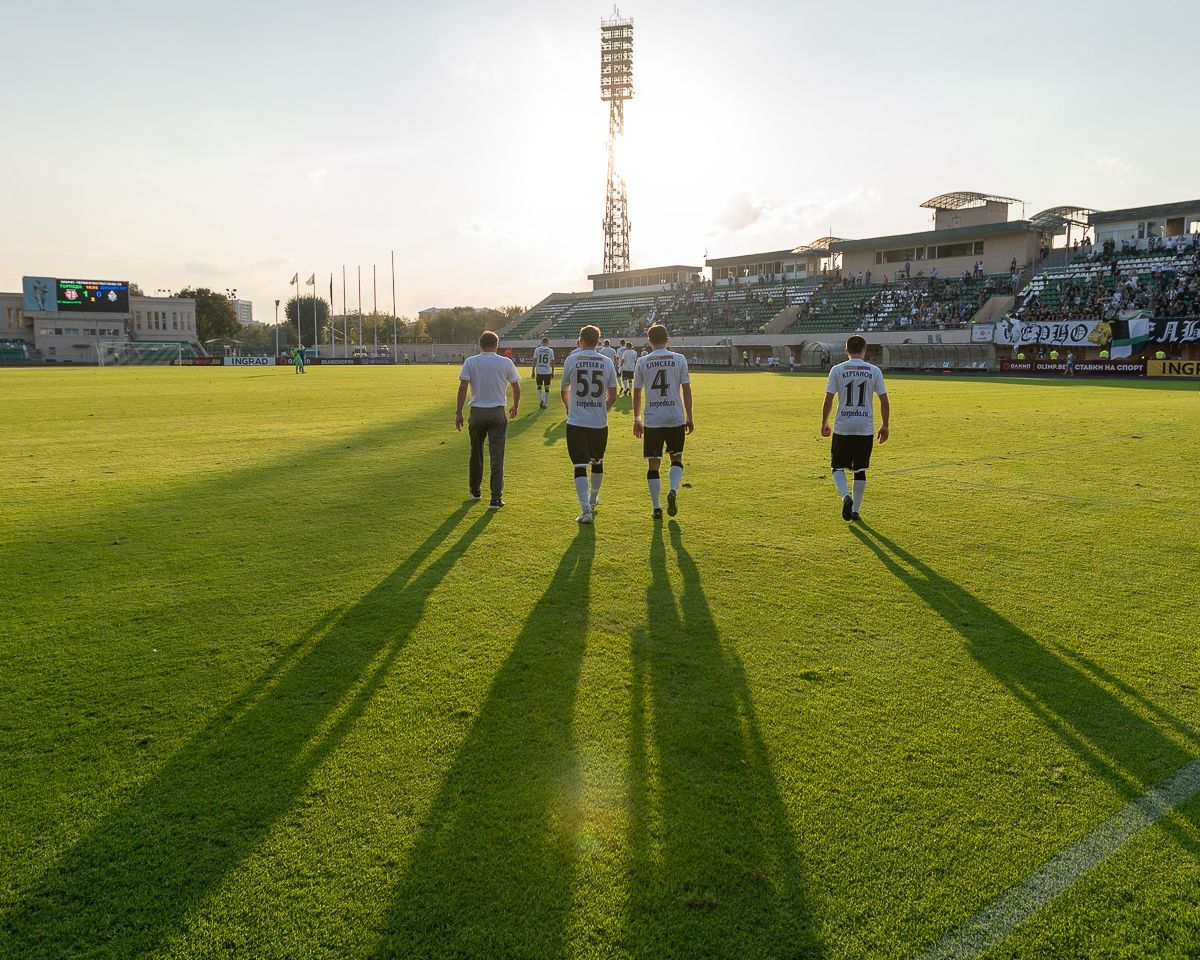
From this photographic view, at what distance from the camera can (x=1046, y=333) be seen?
4256 centimetres

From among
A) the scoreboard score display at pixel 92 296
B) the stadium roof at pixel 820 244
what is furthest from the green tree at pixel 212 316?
the stadium roof at pixel 820 244

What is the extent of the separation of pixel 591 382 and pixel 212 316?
380 ft

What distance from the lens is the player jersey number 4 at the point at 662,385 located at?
314 inches

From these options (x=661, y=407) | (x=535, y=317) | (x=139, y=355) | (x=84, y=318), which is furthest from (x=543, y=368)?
(x=84, y=318)

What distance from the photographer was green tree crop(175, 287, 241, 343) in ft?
351

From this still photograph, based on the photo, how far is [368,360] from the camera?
254 feet

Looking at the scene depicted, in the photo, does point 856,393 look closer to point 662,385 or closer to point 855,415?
point 855,415

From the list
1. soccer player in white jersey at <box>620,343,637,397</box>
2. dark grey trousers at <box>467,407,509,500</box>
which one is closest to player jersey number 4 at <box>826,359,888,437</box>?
dark grey trousers at <box>467,407,509,500</box>

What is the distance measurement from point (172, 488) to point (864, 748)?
29.2 feet

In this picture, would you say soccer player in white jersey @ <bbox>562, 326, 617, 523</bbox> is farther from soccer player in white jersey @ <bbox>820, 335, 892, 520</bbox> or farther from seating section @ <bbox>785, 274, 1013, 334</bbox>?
seating section @ <bbox>785, 274, 1013, 334</bbox>

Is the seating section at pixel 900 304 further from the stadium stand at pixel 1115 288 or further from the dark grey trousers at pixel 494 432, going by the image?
the dark grey trousers at pixel 494 432

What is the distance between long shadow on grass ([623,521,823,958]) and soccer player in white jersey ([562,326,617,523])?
362 centimetres

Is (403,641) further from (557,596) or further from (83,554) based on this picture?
(83,554)

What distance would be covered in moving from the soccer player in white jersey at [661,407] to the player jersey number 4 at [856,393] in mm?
1521
